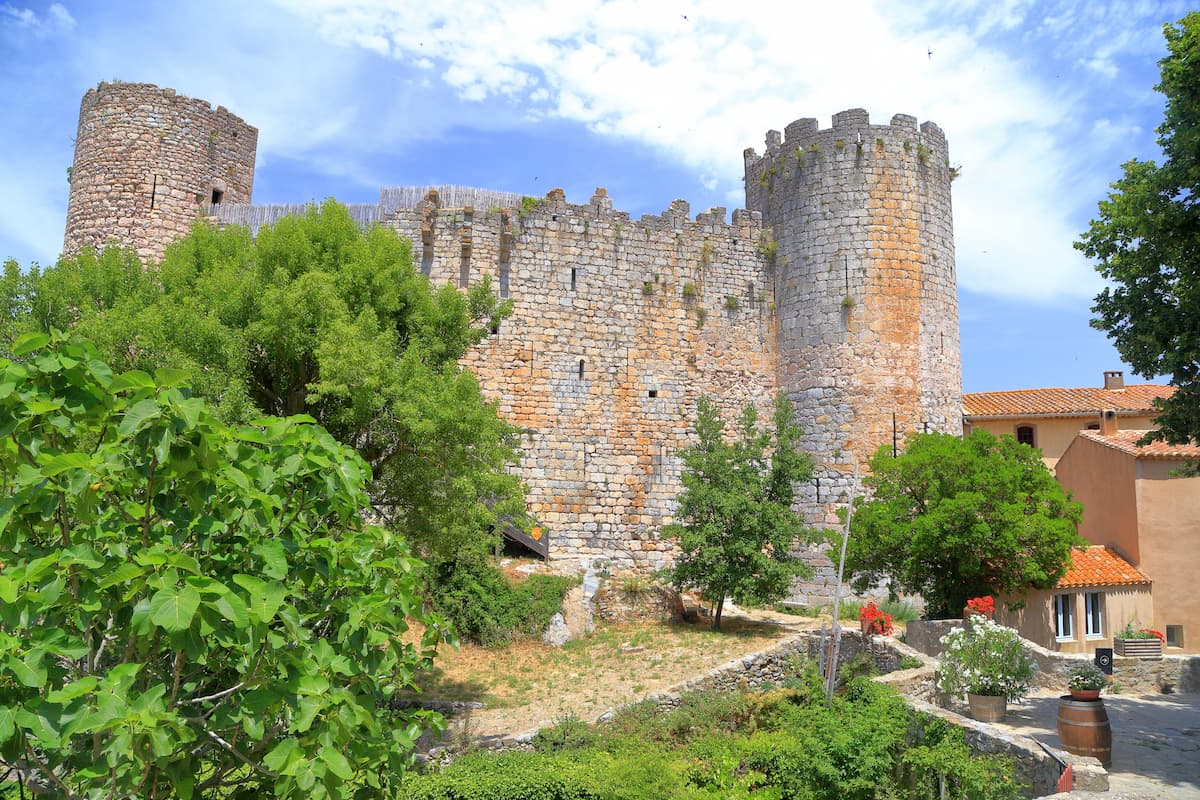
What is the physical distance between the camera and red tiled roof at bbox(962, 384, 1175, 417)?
1225 inches

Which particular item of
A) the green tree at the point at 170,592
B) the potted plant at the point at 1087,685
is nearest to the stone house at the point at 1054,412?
the potted plant at the point at 1087,685

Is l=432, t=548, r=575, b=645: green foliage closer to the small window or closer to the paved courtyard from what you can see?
the paved courtyard

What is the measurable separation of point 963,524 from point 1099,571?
6.35 meters

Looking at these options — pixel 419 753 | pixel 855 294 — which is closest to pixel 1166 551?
pixel 855 294

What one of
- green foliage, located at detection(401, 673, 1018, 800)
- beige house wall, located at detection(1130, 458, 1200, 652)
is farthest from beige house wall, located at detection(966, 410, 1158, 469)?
green foliage, located at detection(401, 673, 1018, 800)

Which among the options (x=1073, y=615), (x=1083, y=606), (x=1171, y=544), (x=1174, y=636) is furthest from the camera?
(x=1171, y=544)

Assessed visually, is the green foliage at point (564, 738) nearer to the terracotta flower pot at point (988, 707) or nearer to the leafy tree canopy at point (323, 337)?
the leafy tree canopy at point (323, 337)

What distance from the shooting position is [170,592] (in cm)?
358

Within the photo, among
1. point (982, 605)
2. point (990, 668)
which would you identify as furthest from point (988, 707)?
point (982, 605)

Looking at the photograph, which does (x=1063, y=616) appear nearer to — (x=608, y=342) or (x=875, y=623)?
(x=875, y=623)

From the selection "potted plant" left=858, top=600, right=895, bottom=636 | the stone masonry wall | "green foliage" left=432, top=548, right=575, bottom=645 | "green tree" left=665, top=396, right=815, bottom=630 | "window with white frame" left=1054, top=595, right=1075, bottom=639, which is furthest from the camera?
the stone masonry wall

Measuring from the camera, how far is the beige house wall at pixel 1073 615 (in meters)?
19.3

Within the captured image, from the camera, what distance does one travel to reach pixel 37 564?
141 inches

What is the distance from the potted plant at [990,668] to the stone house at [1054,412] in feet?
63.5
